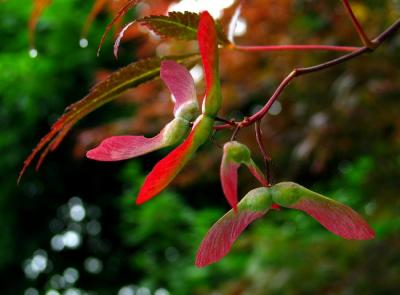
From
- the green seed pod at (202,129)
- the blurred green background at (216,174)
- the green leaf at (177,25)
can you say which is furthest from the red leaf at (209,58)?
the blurred green background at (216,174)

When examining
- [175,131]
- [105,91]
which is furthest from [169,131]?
[105,91]

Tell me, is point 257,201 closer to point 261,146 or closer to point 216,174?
point 261,146

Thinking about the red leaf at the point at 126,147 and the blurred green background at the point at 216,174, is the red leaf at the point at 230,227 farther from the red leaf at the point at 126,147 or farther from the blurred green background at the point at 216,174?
the blurred green background at the point at 216,174

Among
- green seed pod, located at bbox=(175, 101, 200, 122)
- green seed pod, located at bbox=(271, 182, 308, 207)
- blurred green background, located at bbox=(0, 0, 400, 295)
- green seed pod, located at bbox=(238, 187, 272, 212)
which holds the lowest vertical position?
blurred green background, located at bbox=(0, 0, 400, 295)

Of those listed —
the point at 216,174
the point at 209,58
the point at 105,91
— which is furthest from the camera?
the point at 216,174

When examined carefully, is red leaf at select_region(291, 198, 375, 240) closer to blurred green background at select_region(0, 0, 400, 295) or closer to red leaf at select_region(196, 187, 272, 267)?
red leaf at select_region(196, 187, 272, 267)

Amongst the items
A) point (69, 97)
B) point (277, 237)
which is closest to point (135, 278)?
point (69, 97)

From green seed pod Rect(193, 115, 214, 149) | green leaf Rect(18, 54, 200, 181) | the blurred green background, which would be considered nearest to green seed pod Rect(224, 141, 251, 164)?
green seed pod Rect(193, 115, 214, 149)
